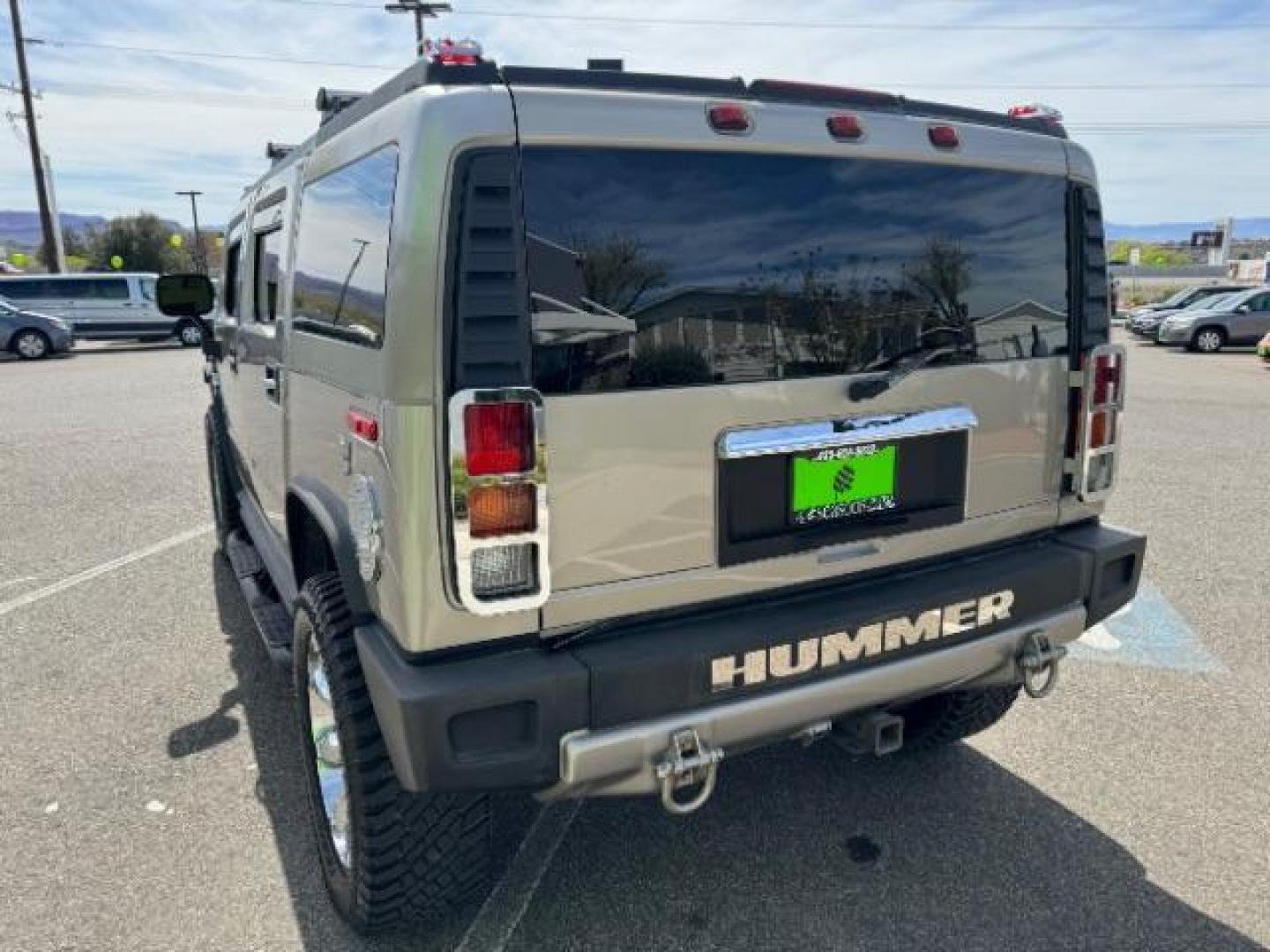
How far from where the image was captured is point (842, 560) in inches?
99.7

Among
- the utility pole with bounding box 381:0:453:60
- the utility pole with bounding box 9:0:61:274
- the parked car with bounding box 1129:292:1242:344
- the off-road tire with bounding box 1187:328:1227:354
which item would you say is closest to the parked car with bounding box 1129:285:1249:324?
the parked car with bounding box 1129:292:1242:344

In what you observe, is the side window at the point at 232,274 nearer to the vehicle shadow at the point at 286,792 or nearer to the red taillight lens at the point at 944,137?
the vehicle shadow at the point at 286,792

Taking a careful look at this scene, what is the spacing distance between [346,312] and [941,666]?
1.81 meters

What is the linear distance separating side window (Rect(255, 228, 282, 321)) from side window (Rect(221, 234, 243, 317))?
516 millimetres

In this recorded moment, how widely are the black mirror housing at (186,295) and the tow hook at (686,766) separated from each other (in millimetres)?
3688

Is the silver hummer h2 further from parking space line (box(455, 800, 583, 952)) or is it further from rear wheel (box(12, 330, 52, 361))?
rear wheel (box(12, 330, 52, 361))

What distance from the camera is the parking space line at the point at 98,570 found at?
5230 millimetres

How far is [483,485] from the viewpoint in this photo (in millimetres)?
2016

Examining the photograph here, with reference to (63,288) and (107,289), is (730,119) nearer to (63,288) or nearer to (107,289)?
(107,289)

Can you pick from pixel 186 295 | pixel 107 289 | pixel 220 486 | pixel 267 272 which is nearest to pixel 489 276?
pixel 267 272

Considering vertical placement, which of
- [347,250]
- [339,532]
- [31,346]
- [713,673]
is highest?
[347,250]

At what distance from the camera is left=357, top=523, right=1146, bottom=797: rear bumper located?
2.06 m

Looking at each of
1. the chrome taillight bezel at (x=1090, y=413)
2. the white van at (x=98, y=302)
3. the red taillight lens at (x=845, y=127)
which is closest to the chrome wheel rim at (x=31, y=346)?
the white van at (x=98, y=302)

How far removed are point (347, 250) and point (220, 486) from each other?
3569 millimetres
